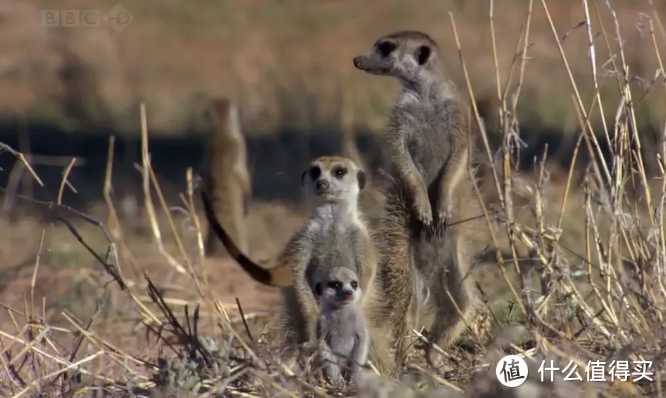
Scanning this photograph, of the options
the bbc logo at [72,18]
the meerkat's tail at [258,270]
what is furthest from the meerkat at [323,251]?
the bbc logo at [72,18]

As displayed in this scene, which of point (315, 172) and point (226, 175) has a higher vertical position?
point (315, 172)

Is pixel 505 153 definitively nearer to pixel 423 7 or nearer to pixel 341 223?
pixel 341 223

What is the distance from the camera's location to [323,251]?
411 cm

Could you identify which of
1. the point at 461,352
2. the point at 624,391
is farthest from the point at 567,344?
the point at 461,352

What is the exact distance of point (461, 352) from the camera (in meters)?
4.14

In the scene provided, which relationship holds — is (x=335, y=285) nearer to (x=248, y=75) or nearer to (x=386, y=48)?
(x=386, y=48)

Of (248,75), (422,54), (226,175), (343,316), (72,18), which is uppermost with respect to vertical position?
(422,54)

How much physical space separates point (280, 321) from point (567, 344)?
4.42 ft

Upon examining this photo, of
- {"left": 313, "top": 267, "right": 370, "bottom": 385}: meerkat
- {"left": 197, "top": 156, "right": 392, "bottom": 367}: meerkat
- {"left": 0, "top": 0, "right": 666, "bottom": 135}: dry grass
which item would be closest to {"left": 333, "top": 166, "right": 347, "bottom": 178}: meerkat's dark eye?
{"left": 197, "top": 156, "right": 392, "bottom": 367}: meerkat

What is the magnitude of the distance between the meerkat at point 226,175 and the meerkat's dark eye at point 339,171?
267cm

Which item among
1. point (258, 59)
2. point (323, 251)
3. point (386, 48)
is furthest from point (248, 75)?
point (323, 251)

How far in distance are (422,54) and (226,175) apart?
2956 mm

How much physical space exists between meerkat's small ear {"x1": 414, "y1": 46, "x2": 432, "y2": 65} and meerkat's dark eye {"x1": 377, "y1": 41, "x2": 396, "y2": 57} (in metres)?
0.09

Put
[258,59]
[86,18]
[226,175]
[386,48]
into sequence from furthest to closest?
[86,18] → [258,59] → [226,175] → [386,48]
